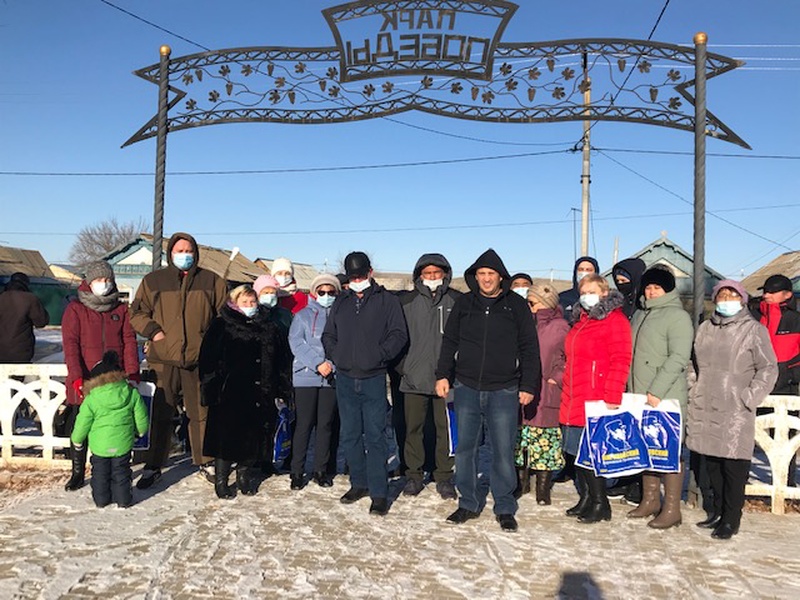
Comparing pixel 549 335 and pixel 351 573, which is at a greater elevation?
pixel 549 335

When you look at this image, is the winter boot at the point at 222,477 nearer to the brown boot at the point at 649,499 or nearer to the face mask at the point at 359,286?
the face mask at the point at 359,286

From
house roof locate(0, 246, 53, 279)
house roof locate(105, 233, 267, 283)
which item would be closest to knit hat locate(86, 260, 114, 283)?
house roof locate(105, 233, 267, 283)

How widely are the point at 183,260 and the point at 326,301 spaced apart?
130cm

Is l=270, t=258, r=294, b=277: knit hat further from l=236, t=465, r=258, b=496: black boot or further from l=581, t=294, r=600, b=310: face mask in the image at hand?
l=581, t=294, r=600, b=310: face mask

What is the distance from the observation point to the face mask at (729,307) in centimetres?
438

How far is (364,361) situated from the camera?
4.77 metres

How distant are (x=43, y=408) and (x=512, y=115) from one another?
5.49 metres

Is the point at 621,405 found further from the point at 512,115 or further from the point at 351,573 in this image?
the point at 512,115

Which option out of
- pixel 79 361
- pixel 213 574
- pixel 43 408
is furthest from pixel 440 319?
pixel 43 408

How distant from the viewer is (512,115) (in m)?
6.37

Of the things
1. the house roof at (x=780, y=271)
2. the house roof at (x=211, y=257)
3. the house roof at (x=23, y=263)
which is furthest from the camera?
the house roof at (x=23, y=263)

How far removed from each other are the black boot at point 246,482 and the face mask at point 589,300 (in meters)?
3.07

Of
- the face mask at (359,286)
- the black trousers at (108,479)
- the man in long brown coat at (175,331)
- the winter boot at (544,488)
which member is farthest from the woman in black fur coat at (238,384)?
the winter boot at (544,488)

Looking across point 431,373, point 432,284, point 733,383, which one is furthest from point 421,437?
point 733,383
